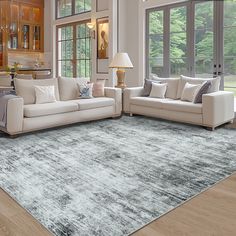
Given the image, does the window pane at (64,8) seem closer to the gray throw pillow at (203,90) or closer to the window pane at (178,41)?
the window pane at (178,41)

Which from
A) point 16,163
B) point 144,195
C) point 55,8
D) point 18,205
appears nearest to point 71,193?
point 18,205

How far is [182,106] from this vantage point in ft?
17.5

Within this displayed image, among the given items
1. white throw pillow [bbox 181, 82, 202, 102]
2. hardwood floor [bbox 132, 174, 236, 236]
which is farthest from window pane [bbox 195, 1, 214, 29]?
hardwood floor [bbox 132, 174, 236, 236]

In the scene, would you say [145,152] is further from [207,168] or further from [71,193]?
[71,193]

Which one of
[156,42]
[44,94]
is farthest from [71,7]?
[44,94]

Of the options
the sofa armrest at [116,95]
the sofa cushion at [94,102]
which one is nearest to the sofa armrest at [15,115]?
the sofa cushion at [94,102]

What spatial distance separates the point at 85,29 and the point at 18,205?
715 cm

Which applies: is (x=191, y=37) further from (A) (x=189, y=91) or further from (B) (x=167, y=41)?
(A) (x=189, y=91)

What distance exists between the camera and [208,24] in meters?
6.10

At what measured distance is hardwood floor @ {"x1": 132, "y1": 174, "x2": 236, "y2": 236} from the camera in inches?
79.5

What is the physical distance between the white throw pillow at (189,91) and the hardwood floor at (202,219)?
3.05 meters

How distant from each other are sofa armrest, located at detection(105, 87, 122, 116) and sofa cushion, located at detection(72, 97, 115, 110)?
117 millimetres

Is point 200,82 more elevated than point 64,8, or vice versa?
point 64,8

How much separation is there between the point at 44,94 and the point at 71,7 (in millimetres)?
4957
